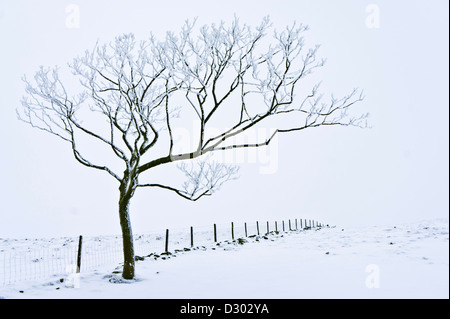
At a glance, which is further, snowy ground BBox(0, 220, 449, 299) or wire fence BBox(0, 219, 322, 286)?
wire fence BBox(0, 219, 322, 286)

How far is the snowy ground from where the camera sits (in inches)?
311

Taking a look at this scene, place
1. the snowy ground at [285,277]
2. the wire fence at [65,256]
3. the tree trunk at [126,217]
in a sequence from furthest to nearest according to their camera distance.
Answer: the wire fence at [65,256] < the tree trunk at [126,217] < the snowy ground at [285,277]

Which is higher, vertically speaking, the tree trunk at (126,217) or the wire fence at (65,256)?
the tree trunk at (126,217)

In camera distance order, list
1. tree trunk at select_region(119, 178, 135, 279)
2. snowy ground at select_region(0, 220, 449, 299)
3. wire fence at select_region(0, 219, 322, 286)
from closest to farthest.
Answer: snowy ground at select_region(0, 220, 449, 299) < tree trunk at select_region(119, 178, 135, 279) < wire fence at select_region(0, 219, 322, 286)

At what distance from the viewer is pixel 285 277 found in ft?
31.6

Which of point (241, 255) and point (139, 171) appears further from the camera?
point (241, 255)

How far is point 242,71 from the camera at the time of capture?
1216cm

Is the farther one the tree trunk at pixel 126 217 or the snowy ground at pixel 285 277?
the tree trunk at pixel 126 217

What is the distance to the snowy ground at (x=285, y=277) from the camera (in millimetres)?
7902

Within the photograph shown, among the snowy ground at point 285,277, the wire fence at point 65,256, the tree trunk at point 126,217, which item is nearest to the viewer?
the snowy ground at point 285,277

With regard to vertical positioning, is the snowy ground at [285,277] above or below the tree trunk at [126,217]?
below

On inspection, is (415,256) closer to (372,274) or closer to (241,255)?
(372,274)
